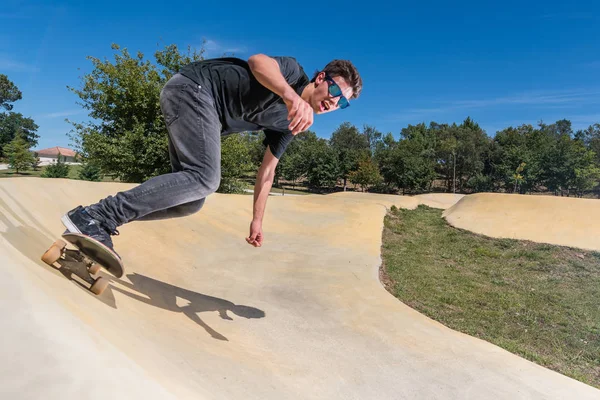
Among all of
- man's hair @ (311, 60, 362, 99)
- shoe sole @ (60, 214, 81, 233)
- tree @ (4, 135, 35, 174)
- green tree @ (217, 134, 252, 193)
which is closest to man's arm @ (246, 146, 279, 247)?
man's hair @ (311, 60, 362, 99)

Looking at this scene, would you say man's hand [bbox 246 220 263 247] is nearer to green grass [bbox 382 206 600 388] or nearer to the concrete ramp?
green grass [bbox 382 206 600 388]

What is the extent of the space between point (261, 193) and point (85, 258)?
1.39 m

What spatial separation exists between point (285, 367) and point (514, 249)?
32.6 ft

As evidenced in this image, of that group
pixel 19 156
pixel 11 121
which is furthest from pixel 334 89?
pixel 11 121

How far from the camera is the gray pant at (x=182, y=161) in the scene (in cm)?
215

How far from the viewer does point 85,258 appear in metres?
2.43

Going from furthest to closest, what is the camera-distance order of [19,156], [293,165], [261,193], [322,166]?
[293,165], [322,166], [19,156], [261,193]

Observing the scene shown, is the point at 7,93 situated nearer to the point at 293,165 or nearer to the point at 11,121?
the point at 11,121

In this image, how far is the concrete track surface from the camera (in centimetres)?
112

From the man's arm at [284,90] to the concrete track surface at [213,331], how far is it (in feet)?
4.09

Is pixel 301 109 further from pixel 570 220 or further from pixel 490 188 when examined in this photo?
pixel 490 188

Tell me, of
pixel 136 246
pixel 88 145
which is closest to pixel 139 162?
pixel 88 145

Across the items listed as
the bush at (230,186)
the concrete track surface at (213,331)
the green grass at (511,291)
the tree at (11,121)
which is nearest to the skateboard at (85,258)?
the concrete track surface at (213,331)

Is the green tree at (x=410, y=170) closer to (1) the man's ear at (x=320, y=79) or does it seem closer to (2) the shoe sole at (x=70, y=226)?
(1) the man's ear at (x=320, y=79)
